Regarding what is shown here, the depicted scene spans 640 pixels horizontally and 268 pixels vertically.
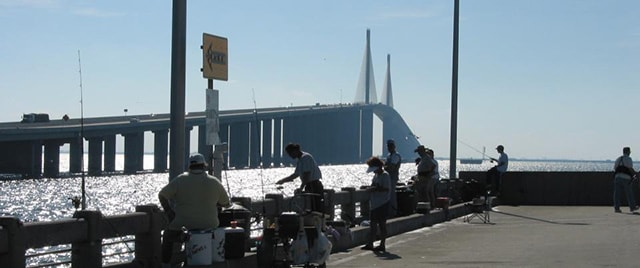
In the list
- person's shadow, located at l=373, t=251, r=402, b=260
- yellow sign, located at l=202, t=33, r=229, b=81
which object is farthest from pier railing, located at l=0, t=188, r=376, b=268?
person's shadow, located at l=373, t=251, r=402, b=260

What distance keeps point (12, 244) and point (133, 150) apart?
110989 millimetres

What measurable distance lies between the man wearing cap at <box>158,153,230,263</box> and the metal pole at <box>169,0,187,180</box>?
2.06 m

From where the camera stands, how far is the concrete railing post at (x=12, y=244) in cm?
1009

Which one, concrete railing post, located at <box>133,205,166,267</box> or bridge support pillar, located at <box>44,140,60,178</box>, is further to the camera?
bridge support pillar, located at <box>44,140,60,178</box>

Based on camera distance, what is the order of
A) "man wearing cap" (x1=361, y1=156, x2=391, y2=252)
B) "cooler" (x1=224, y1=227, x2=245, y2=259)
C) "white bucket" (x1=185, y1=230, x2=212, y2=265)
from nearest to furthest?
"white bucket" (x1=185, y1=230, x2=212, y2=265) → "cooler" (x1=224, y1=227, x2=245, y2=259) → "man wearing cap" (x1=361, y1=156, x2=391, y2=252)

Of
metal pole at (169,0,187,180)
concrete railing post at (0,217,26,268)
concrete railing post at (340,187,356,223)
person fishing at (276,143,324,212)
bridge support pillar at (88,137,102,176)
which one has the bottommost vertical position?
bridge support pillar at (88,137,102,176)

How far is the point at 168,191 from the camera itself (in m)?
11.6

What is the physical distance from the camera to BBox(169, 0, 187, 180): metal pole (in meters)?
14.0

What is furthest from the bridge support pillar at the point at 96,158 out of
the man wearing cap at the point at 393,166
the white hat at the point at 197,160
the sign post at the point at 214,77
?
the white hat at the point at 197,160

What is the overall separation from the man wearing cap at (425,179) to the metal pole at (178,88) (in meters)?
9.72

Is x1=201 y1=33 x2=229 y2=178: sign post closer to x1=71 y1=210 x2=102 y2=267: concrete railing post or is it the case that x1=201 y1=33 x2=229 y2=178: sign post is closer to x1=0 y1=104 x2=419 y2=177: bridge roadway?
x1=71 y1=210 x2=102 y2=267: concrete railing post

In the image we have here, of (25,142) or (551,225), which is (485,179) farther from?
(25,142)

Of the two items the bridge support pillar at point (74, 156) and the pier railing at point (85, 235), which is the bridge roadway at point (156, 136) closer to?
the bridge support pillar at point (74, 156)

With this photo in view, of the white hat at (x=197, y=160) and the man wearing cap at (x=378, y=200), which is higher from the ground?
the white hat at (x=197, y=160)
